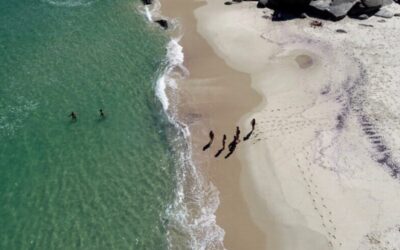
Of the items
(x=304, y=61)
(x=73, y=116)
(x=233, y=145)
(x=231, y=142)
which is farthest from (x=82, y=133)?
(x=304, y=61)

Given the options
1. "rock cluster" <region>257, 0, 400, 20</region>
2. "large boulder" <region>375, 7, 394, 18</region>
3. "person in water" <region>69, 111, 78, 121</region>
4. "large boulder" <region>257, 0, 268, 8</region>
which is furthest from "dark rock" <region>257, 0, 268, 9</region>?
"person in water" <region>69, 111, 78, 121</region>

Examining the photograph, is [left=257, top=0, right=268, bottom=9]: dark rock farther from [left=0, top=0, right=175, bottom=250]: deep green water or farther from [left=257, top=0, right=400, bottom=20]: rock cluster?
[left=0, top=0, right=175, bottom=250]: deep green water

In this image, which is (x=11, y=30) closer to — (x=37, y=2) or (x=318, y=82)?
(x=37, y=2)

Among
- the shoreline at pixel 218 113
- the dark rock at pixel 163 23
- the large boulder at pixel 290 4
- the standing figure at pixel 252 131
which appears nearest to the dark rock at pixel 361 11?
the large boulder at pixel 290 4

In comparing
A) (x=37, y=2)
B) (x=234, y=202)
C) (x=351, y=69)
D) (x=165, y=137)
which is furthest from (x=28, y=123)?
(x=351, y=69)

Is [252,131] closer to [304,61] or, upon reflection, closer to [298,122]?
[298,122]

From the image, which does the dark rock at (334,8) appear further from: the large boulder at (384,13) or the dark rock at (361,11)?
the large boulder at (384,13)
